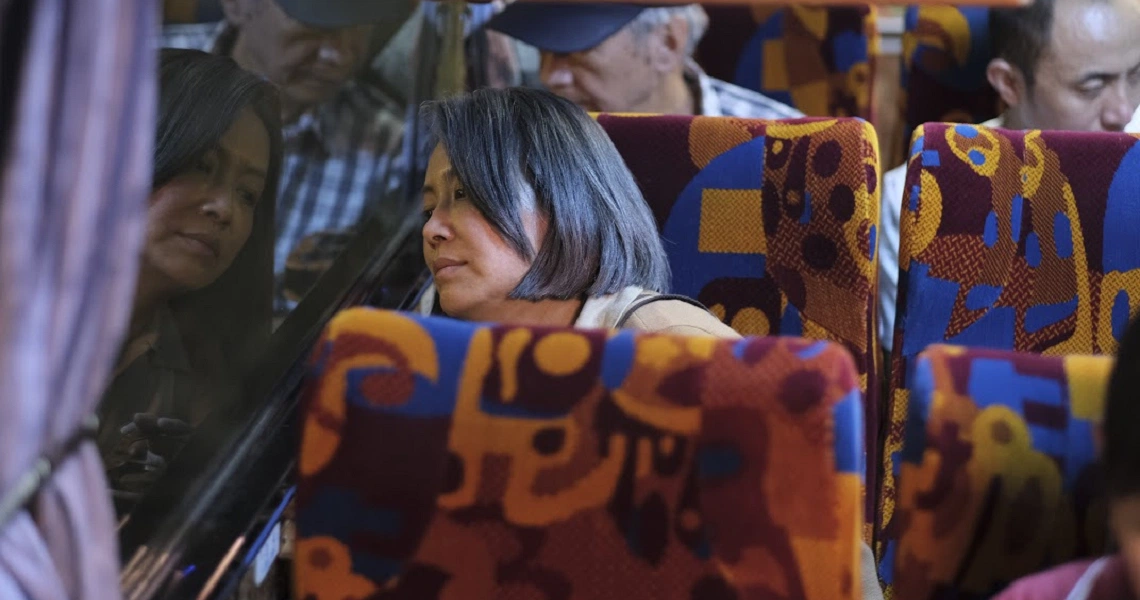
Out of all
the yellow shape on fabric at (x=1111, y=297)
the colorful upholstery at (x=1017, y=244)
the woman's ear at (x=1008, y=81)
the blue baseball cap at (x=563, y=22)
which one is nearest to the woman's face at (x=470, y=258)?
the colorful upholstery at (x=1017, y=244)

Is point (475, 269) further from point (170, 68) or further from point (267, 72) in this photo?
point (267, 72)

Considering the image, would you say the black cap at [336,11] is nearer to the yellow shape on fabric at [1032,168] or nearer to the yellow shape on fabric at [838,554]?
the yellow shape on fabric at [1032,168]

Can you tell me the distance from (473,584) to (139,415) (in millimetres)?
619

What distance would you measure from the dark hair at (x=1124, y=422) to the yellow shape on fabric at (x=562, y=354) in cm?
35

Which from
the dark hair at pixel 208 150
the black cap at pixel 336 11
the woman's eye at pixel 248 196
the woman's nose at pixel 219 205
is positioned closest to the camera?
the dark hair at pixel 208 150

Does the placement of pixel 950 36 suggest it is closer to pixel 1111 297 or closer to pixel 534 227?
pixel 1111 297

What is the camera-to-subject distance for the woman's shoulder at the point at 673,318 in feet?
4.84

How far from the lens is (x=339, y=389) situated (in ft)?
3.24

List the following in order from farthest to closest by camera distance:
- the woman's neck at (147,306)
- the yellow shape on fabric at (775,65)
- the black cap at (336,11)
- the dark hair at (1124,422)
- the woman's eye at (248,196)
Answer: the yellow shape on fabric at (775,65) < the black cap at (336,11) < the woman's eye at (248,196) < the woman's neck at (147,306) < the dark hair at (1124,422)

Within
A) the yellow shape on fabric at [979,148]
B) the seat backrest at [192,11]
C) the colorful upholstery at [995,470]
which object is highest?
the seat backrest at [192,11]

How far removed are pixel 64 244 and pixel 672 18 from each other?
1.84 meters

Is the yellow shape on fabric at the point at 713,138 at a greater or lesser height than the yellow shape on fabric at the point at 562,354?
greater

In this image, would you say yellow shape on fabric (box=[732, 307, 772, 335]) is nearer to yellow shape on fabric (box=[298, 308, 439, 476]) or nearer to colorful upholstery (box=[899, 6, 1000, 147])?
yellow shape on fabric (box=[298, 308, 439, 476])

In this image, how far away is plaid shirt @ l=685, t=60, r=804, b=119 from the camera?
2.59 m
